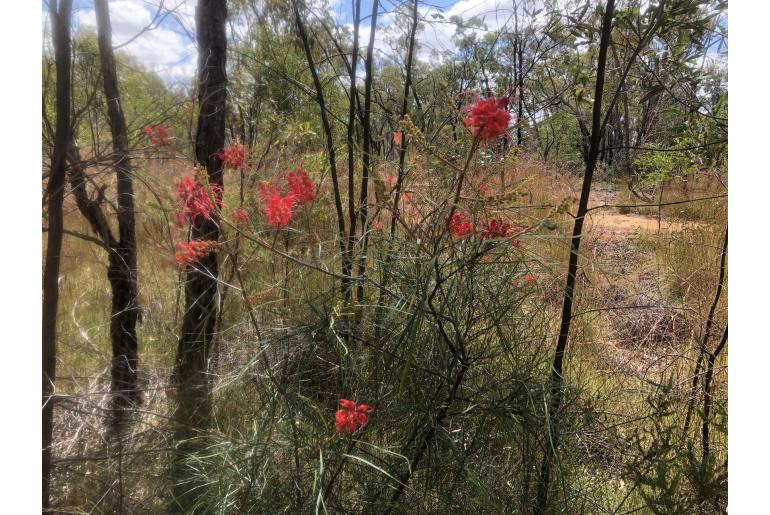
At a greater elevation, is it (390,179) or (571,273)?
(390,179)

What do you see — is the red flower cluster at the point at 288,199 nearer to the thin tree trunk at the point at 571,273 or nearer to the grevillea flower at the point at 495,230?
the grevillea flower at the point at 495,230

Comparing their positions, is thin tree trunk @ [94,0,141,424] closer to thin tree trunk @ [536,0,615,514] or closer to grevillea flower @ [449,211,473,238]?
grevillea flower @ [449,211,473,238]

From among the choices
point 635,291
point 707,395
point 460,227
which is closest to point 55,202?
point 460,227

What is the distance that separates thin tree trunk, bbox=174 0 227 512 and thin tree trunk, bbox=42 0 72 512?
10.1 inches

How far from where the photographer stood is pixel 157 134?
1.00m

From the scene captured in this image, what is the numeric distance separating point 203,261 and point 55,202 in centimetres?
35

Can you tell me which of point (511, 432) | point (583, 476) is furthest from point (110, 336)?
point (583, 476)

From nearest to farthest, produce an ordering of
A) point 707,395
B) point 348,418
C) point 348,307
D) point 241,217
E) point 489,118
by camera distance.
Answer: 1. point 489,118
2. point 348,418
3. point 348,307
4. point 241,217
5. point 707,395

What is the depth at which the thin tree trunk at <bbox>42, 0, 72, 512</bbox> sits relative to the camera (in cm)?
83

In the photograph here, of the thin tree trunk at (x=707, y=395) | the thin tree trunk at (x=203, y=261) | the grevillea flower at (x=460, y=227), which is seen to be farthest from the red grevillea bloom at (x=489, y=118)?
the thin tree trunk at (x=707, y=395)

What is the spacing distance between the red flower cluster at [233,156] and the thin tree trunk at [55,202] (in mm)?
337

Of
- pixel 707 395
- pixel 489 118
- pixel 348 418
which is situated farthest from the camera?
pixel 707 395

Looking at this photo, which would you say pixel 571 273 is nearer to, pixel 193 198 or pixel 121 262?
pixel 193 198

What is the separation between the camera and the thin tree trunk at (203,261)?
108cm
